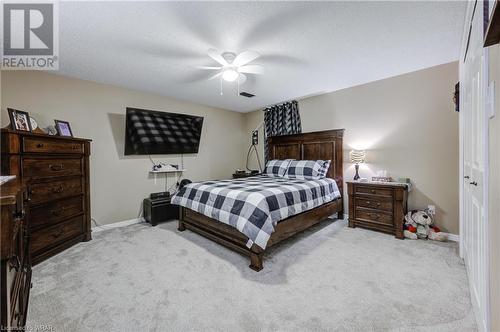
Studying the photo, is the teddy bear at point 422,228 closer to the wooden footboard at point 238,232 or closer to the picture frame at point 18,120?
the wooden footboard at point 238,232

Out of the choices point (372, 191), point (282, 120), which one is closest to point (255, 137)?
point (282, 120)

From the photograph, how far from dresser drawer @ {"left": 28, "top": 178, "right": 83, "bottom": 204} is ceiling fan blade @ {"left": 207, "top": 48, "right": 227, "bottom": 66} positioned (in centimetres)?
227

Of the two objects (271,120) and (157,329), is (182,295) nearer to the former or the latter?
(157,329)

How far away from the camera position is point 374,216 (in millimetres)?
3061

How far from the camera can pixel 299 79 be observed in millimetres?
3275

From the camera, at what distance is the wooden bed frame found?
2350 mm

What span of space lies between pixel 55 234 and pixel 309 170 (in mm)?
3528

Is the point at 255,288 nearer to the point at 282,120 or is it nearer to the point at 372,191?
the point at 372,191

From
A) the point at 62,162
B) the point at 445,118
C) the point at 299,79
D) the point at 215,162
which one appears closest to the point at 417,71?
the point at 445,118

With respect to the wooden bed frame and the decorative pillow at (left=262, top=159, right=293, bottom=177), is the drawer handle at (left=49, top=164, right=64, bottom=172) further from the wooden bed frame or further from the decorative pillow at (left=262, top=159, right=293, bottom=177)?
the decorative pillow at (left=262, top=159, right=293, bottom=177)

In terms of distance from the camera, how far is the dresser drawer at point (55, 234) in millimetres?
2211

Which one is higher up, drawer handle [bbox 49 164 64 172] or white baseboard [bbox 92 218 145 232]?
drawer handle [bbox 49 164 64 172]

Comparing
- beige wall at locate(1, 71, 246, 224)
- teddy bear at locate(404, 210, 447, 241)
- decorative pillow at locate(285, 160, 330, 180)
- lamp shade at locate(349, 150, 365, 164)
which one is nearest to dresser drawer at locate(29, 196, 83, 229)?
beige wall at locate(1, 71, 246, 224)

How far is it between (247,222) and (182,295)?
823 mm
